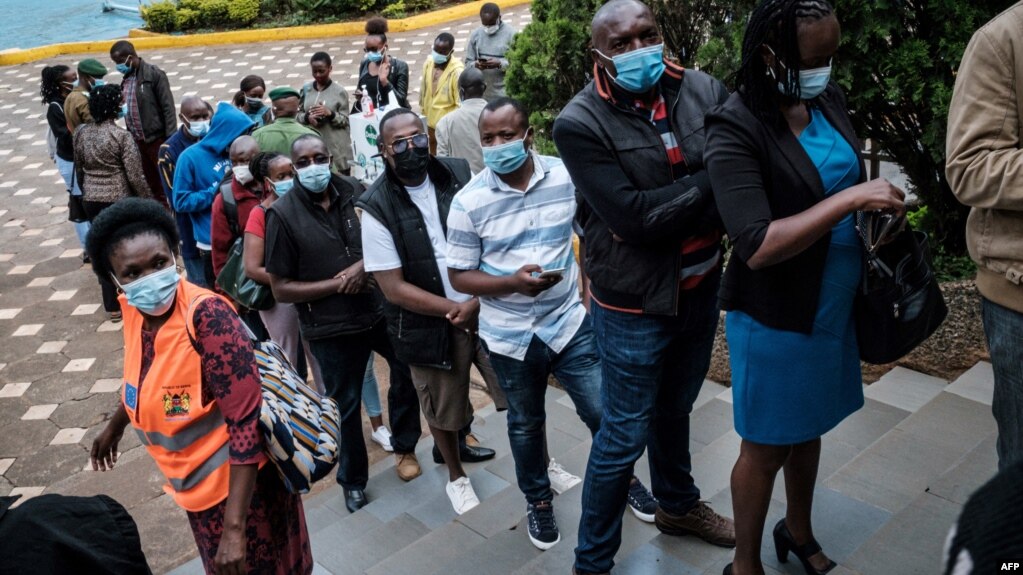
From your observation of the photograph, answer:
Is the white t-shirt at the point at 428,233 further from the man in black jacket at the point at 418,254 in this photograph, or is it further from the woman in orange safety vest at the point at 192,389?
the woman in orange safety vest at the point at 192,389

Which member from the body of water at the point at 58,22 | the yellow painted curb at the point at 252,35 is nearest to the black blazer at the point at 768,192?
the yellow painted curb at the point at 252,35

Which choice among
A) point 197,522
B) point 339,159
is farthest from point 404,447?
point 339,159

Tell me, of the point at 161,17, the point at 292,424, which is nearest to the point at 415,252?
the point at 292,424

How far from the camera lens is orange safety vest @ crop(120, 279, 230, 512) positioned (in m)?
3.00

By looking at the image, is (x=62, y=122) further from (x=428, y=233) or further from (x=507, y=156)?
(x=507, y=156)

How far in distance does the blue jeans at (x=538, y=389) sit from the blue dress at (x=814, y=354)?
96 cm

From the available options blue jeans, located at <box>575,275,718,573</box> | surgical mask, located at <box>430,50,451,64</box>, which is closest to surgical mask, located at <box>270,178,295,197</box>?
blue jeans, located at <box>575,275,718,573</box>

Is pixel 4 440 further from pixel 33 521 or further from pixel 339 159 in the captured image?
pixel 33 521

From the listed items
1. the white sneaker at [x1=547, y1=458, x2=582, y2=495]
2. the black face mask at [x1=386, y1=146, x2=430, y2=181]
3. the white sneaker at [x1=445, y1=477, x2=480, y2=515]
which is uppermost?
the black face mask at [x1=386, y1=146, x2=430, y2=181]

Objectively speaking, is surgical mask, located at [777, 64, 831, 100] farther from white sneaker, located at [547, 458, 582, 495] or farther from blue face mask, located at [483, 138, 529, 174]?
white sneaker, located at [547, 458, 582, 495]

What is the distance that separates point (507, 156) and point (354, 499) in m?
2.31

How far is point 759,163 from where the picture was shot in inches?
103

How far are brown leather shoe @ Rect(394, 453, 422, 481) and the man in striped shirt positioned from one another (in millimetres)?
1591

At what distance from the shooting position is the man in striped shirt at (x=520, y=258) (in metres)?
3.73
